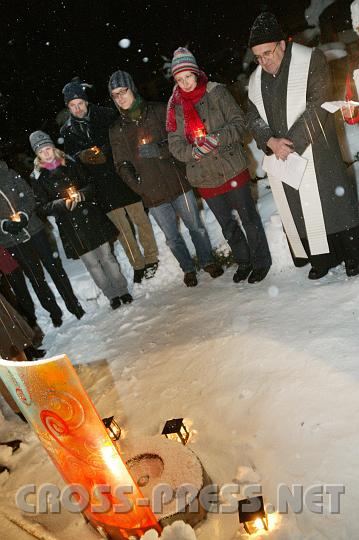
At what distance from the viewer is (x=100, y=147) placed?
5.59 metres

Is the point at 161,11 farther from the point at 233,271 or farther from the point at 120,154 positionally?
the point at 233,271

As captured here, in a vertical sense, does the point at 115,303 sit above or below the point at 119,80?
below

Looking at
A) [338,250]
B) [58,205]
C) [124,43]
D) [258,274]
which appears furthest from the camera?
[124,43]

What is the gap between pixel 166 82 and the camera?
9328mm

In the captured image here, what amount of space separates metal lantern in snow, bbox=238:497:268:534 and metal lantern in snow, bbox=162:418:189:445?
2.69 ft

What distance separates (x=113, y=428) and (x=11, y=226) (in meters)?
3.28

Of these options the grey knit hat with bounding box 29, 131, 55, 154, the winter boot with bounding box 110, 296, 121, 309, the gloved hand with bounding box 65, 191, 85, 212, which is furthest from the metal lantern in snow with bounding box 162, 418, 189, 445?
the grey knit hat with bounding box 29, 131, 55, 154

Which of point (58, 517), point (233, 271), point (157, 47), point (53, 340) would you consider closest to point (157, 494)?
point (58, 517)

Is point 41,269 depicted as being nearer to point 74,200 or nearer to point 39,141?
point 74,200

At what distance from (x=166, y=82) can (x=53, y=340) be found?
20.8 ft

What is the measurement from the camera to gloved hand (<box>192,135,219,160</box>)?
174 inches

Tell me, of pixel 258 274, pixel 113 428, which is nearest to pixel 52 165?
pixel 258 274

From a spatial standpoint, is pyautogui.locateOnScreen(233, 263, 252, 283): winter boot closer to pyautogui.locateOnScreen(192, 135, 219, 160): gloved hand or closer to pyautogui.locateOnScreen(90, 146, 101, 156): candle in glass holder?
pyautogui.locateOnScreen(192, 135, 219, 160): gloved hand

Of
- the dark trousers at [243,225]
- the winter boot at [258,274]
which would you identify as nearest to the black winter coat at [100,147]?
the dark trousers at [243,225]
